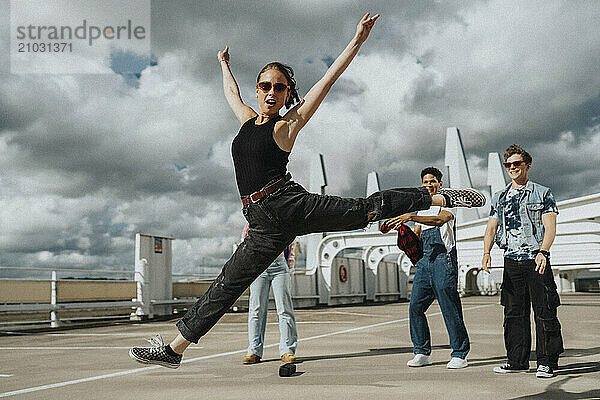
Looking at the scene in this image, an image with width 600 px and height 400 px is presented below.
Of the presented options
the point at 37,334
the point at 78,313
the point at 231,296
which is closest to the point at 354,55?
the point at 231,296

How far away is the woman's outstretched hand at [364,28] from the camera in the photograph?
3592 mm

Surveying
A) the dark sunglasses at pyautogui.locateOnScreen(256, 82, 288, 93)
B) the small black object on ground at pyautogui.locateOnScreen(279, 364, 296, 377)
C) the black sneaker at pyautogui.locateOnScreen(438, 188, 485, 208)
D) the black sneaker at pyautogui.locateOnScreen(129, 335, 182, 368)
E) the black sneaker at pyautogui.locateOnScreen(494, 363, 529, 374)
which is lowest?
the black sneaker at pyautogui.locateOnScreen(494, 363, 529, 374)

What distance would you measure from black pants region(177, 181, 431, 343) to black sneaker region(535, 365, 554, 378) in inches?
99.2

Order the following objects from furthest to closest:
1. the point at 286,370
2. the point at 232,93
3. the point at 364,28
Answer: the point at 286,370, the point at 232,93, the point at 364,28

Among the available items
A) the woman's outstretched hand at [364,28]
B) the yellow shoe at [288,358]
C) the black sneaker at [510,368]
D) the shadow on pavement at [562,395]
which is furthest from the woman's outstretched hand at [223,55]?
the black sneaker at [510,368]

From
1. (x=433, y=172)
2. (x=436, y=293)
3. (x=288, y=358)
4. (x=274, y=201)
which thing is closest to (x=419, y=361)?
(x=436, y=293)

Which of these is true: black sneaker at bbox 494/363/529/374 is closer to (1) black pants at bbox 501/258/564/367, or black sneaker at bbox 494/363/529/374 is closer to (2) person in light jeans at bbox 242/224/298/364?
(1) black pants at bbox 501/258/564/367

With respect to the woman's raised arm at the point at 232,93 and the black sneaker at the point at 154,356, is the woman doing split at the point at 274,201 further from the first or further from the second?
the woman's raised arm at the point at 232,93

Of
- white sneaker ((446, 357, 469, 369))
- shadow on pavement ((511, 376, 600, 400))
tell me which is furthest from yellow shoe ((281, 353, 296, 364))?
shadow on pavement ((511, 376, 600, 400))

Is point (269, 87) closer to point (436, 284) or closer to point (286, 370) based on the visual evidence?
point (286, 370)

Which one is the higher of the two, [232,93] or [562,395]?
[232,93]

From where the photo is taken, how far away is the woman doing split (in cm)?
341

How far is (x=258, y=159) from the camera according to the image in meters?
3.44

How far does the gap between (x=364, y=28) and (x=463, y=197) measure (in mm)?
1322
